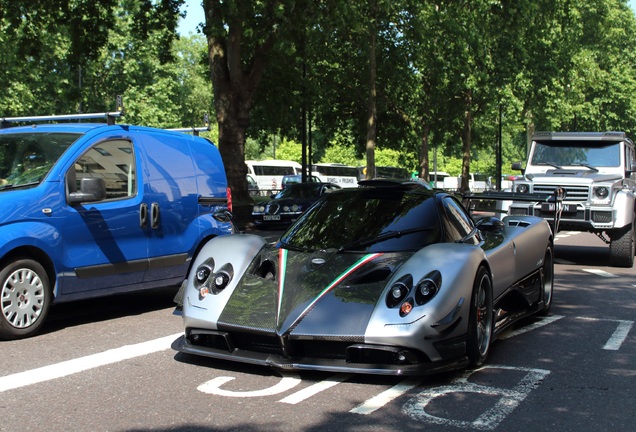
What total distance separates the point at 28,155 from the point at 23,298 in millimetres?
1413

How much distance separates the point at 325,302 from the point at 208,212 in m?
3.73

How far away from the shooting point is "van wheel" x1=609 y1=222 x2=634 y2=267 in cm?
1406

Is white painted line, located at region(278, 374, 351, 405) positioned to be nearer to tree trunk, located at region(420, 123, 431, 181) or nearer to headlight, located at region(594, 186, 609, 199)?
headlight, located at region(594, 186, 609, 199)

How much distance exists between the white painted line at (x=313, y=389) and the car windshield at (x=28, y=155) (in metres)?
3.42

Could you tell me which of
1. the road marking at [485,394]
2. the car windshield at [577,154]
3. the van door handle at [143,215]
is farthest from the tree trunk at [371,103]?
the road marking at [485,394]

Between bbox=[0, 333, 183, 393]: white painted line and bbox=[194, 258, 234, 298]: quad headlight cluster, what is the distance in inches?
30.2

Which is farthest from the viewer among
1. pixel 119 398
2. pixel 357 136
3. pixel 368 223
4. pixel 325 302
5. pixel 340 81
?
pixel 357 136

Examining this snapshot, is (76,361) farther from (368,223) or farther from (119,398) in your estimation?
(368,223)

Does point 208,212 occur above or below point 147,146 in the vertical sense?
below

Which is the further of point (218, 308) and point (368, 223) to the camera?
point (368, 223)

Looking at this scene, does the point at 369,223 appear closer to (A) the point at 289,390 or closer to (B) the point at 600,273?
(A) the point at 289,390

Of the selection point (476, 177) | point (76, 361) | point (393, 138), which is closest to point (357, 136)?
point (393, 138)

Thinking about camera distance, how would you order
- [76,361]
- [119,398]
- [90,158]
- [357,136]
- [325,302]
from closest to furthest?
[119,398]
[325,302]
[76,361]
[90,158]
[357,136]

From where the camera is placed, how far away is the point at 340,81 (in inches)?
1770
